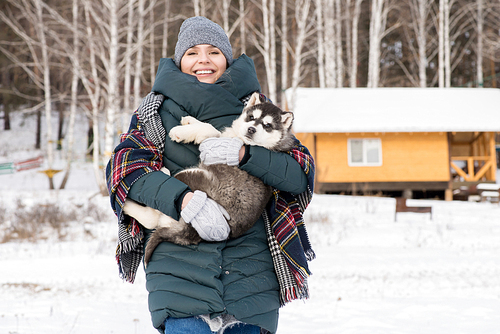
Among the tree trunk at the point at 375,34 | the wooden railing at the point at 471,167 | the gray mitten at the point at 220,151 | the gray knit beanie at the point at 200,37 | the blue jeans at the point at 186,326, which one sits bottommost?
the wooden railing at the point at 471,167

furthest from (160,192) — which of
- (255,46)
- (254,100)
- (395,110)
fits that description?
(255,46)

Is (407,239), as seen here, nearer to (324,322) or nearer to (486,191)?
(324,322)

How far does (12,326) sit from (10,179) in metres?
21.7

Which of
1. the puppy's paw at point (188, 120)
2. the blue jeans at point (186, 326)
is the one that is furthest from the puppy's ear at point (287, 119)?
the blue jeans at point (186, 326)

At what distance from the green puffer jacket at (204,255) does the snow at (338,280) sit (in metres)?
2.86

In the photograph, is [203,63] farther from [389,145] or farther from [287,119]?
[389,145]

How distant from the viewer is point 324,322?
15.7 feet

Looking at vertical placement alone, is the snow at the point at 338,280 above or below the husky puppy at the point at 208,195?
below

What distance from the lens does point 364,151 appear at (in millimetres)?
19375

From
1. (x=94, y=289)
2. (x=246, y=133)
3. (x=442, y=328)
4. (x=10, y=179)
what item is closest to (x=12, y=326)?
(x=94, y=289)

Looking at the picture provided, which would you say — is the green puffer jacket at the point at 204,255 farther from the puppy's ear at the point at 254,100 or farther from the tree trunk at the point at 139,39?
the tree trunk at the point at 139,39

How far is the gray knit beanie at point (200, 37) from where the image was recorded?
8.25ft

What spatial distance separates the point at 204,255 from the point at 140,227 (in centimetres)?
44

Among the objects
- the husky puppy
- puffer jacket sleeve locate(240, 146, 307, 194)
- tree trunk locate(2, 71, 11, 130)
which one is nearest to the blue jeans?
the husky puppy
